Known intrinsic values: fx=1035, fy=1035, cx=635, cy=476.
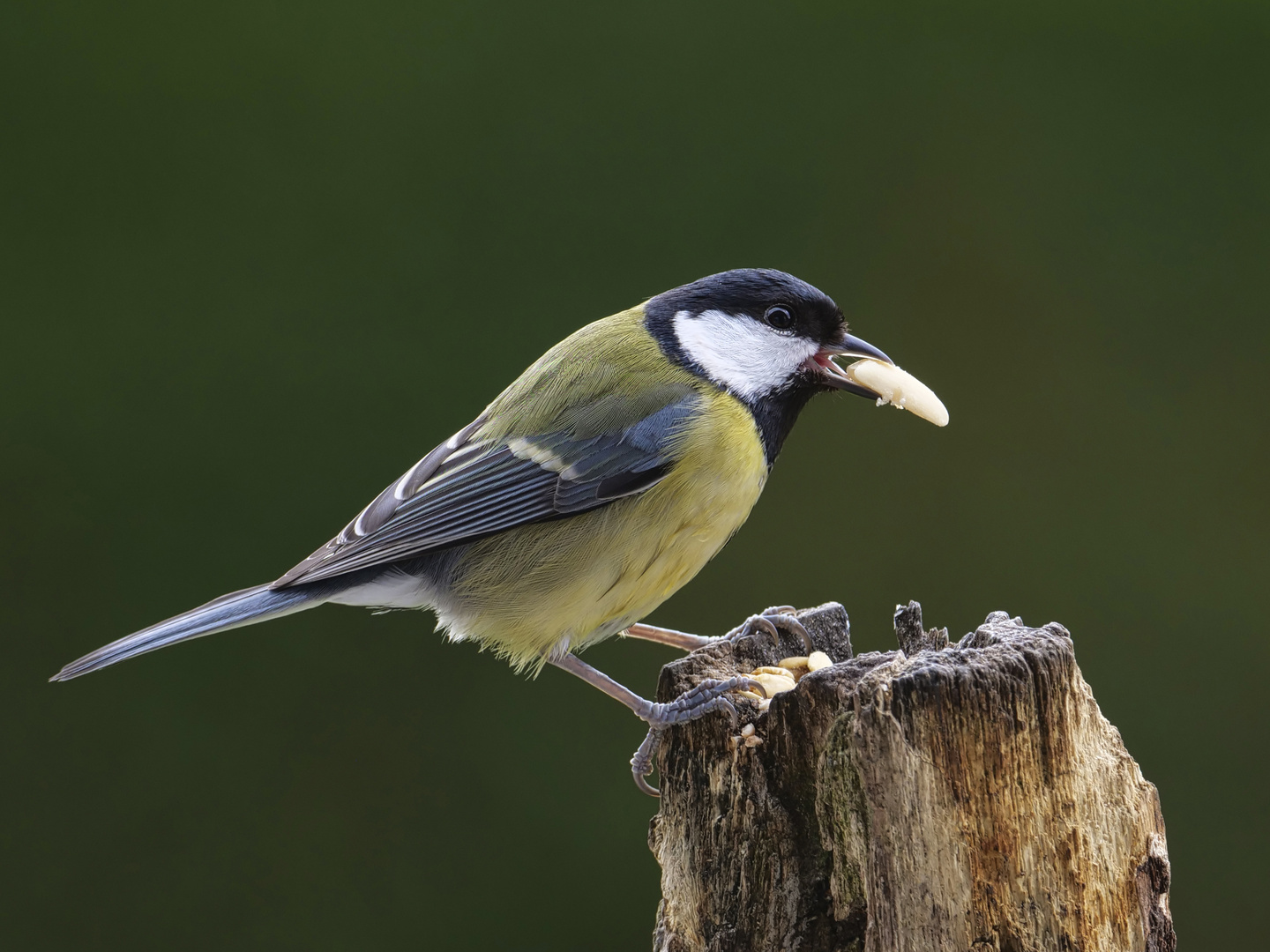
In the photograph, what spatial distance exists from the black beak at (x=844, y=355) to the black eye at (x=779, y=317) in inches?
2.9

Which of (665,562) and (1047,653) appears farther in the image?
(665,562)

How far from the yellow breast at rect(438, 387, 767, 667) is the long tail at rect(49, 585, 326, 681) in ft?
0.83

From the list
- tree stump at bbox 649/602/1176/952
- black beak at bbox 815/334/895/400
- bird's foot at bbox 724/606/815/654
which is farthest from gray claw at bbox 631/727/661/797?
black beak at bbox 815/334/895/400

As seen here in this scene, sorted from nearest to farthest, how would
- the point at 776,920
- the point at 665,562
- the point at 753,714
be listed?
the point at 776,920 → the point at 753,714 → the point at 665,562

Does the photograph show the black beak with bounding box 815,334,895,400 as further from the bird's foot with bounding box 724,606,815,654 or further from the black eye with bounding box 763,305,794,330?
the bird's foot with bounding box 724,606,815,654

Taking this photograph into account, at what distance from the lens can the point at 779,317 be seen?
66.4 inches

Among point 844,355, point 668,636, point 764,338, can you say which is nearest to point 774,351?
point 764,338

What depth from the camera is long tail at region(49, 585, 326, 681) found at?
4.77 feet

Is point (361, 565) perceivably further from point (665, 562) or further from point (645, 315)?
point (645, 315)

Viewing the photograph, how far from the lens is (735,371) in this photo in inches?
65.7

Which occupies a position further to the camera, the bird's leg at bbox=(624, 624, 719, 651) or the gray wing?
the bird's leg at bbox=(624, 624, 719, 651)

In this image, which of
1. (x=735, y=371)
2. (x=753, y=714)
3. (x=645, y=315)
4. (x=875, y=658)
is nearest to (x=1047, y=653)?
(x=875, y=658)

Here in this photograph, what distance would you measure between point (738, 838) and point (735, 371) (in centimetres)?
78

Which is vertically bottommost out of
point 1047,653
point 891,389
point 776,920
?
point 776,920
